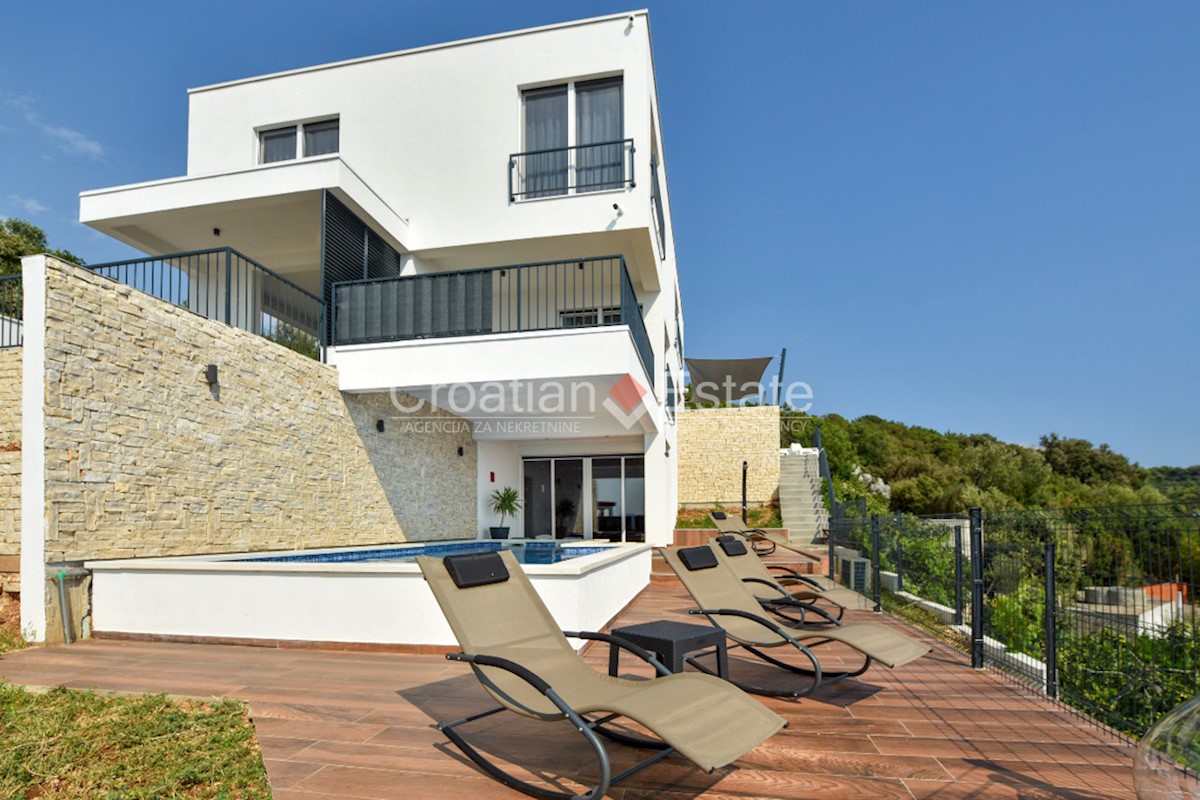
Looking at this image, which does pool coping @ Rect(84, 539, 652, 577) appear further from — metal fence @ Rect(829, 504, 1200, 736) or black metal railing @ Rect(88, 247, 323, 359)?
metal fence @ Rect(829, 504, 1200, 736)

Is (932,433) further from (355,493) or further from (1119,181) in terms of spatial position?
(355,493)

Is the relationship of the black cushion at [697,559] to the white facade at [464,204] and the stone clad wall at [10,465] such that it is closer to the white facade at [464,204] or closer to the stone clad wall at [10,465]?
the white facade at [464,204]

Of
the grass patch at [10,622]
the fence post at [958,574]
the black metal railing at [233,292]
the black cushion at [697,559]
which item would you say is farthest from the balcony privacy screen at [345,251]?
the fence post at [958,574]

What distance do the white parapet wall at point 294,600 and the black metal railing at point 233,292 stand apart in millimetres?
3154

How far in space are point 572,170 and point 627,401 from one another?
3.97 m

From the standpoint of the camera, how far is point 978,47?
62.3 feet

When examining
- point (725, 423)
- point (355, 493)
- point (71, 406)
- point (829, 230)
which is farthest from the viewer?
point (829, 230)

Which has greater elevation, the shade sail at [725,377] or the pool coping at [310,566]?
the shade sail at [725,377]

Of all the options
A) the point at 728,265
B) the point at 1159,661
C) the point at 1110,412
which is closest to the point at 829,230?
the point at 728,265

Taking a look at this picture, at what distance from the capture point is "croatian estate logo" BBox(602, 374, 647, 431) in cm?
1004

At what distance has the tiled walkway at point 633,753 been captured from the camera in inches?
113

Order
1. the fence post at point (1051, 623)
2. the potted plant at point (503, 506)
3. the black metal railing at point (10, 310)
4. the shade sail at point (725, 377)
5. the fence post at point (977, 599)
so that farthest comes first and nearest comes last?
1. the shade sail at point (725, 377)
2. the potted plant at point (503, 506)
3. the black metal railing at point (10, 310)
4. the fence post at point (977, 599)
5. the fence post at point (1051, 623)

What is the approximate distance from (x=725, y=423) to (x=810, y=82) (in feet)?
56.5

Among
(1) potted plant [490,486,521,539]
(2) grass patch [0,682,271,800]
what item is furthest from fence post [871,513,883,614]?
(1) potted plant [490,486,521,539]
